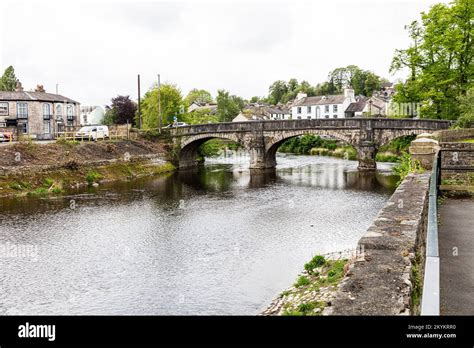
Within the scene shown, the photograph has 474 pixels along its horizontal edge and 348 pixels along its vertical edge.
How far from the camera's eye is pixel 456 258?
8.19 m

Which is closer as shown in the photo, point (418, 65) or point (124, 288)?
point (124, 288)

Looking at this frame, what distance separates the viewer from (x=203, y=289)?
1408 centimetres

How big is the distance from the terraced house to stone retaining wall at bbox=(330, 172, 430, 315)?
4883 centimetres

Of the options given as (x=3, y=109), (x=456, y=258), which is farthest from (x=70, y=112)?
(x=456, y=258)

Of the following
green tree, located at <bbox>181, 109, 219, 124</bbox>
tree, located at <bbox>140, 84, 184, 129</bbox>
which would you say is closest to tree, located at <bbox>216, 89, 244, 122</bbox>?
green tree, located at <bbox>181, 109, 219, 124</bbox>

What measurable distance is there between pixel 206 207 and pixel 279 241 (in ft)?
31.1

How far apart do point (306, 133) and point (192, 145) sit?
14314 mm

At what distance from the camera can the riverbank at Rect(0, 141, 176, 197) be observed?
3422cm

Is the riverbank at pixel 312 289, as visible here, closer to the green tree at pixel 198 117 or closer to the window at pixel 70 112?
the window at pixel 70 112

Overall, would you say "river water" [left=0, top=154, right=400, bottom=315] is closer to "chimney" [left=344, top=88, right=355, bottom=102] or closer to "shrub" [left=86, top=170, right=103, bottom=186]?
"shrub" [left=86, top=170, right=103, bottom=186]
